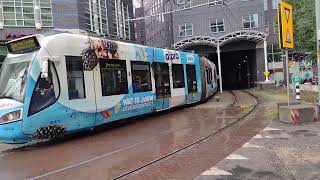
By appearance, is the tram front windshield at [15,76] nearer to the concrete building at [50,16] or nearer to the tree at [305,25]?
the tree at [305,25]

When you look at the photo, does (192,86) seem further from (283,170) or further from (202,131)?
(283,170)

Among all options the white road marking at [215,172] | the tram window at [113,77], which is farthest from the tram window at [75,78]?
the white road marking at [215,172]

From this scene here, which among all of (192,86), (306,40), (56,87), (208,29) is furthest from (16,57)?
(208,29)

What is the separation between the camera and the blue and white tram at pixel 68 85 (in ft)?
36.5

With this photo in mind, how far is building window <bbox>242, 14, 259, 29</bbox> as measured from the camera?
54.8 meters

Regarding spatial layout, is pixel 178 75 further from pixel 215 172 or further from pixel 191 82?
pixel 215 172

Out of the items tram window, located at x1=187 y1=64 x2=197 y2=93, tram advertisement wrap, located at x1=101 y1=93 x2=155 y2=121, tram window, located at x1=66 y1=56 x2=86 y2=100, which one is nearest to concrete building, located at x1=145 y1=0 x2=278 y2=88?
tram window, located at x1=187 y1=64 x2=197 y2=93

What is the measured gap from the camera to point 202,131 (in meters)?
13.0

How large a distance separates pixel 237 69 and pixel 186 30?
19537 mm

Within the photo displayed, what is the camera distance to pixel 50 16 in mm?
42625

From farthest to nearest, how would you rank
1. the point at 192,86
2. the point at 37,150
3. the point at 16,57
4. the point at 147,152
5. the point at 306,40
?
the point at 306,40 < the point at 192,86 < the point at 16,57 < the point at 37,150 < the point at 147,152

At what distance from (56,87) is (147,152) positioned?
11.2 feet

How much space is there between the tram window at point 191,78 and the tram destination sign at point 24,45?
35.9 ft

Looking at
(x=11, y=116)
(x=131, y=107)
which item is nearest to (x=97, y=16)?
(x=131, y=107)
